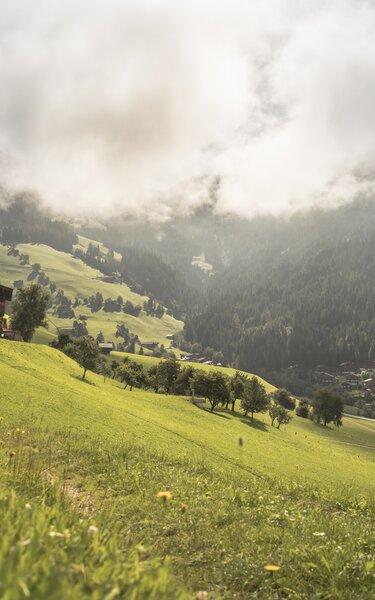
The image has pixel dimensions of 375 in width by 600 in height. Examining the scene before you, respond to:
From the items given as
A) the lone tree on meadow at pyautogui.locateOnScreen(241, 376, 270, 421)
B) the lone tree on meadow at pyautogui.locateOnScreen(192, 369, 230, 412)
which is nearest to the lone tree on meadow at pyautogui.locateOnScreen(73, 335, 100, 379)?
the lone tree on meadow at pyautogui.locateOnScreen(192, 369, 230, 412)

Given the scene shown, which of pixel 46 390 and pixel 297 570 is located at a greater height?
pixel 297 570

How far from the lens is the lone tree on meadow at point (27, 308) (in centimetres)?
11331

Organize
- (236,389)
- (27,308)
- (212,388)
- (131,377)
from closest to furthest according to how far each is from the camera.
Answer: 1. (212,388)
2. (27,308)
3. (236,389)
4. (131,377)

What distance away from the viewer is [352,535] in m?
12.9

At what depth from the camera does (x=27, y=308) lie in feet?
374

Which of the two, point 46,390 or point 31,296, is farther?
point 31,296

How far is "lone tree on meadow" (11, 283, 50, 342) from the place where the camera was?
11331 cm

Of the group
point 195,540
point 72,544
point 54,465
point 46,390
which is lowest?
point 46,390

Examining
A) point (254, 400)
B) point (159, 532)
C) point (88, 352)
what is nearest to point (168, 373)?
point (254, 400)

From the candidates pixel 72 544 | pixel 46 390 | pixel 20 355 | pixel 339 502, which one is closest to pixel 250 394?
pixel 20 355

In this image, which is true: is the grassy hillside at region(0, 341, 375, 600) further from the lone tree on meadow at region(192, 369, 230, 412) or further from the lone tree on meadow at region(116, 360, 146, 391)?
the lone tree on meadow at region(116, 360, 146, 391)

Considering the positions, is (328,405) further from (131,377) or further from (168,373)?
(131,377)

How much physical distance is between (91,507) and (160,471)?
8086 millimetres

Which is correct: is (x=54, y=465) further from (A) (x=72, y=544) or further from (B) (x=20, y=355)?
(B) (x=20, y=355)
